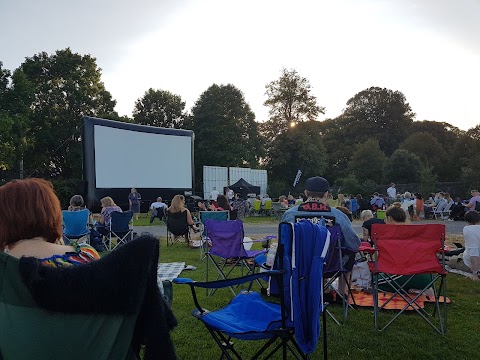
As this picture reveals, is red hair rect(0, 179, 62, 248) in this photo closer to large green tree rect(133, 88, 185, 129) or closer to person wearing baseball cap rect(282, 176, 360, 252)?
person wearing baseball cap rect(282, 176, 360, 252)

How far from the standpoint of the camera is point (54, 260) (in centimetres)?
164

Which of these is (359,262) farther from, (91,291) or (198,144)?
(198,144)

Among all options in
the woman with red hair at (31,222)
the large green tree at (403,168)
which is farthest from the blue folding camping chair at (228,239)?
the large green tree at (403,168)

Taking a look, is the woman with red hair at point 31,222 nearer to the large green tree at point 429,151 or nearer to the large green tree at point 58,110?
the large green tree at point 58,110

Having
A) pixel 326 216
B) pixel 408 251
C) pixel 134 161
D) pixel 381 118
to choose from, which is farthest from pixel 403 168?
pixel 408 251

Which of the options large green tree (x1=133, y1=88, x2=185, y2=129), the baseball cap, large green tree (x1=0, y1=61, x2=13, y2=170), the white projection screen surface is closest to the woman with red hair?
the baseball cap

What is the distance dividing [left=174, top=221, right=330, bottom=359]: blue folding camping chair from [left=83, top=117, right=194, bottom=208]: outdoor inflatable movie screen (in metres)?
14.0

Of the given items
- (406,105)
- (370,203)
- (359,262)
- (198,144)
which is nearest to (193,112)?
(198,144)

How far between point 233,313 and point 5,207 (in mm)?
1489

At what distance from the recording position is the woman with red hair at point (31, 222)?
5.30 feet

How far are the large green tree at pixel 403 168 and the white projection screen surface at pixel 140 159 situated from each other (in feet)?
61.9

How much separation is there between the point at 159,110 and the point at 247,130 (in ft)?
23.8

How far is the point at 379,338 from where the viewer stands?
344 centimetres

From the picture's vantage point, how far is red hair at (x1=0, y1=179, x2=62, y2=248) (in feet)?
5.29
